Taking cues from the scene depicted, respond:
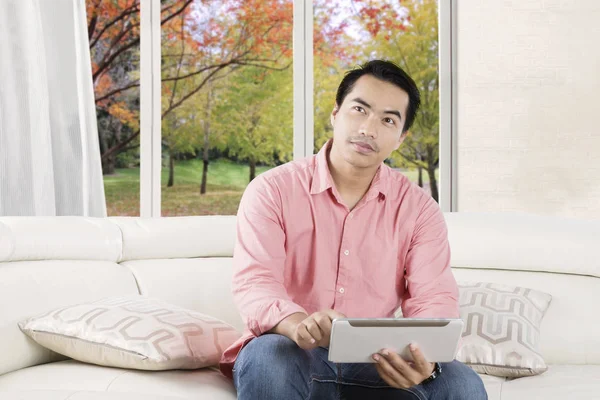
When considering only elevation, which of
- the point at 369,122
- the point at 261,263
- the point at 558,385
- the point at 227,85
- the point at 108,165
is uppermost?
the point at 227,85

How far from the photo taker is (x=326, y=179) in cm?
199

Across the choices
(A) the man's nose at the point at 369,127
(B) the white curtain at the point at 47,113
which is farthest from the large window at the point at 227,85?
(A) the man's nose at the point at 369,127

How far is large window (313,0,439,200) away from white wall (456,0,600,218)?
0.76 ft

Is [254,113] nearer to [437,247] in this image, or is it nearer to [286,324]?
[437,247]

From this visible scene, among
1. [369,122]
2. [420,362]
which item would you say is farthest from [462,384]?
[369,122]

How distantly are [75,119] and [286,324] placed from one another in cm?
229

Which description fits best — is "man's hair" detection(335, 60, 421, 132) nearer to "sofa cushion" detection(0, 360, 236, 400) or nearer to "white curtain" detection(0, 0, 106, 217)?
"sofa cushion" detection(0, 360, 236, 400)

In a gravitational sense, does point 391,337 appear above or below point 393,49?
below

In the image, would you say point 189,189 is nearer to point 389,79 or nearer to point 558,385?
point 389,79

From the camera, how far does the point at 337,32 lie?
5066 millimetres

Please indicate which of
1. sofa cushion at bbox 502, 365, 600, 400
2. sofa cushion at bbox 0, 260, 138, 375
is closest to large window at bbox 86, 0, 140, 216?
sofa cushion at bbox 0, 260, 138, 375

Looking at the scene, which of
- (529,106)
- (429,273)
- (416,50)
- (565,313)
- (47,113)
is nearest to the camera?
(429,273)

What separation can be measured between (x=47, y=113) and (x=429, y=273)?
214 cm

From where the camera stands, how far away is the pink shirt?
74.6 inches
